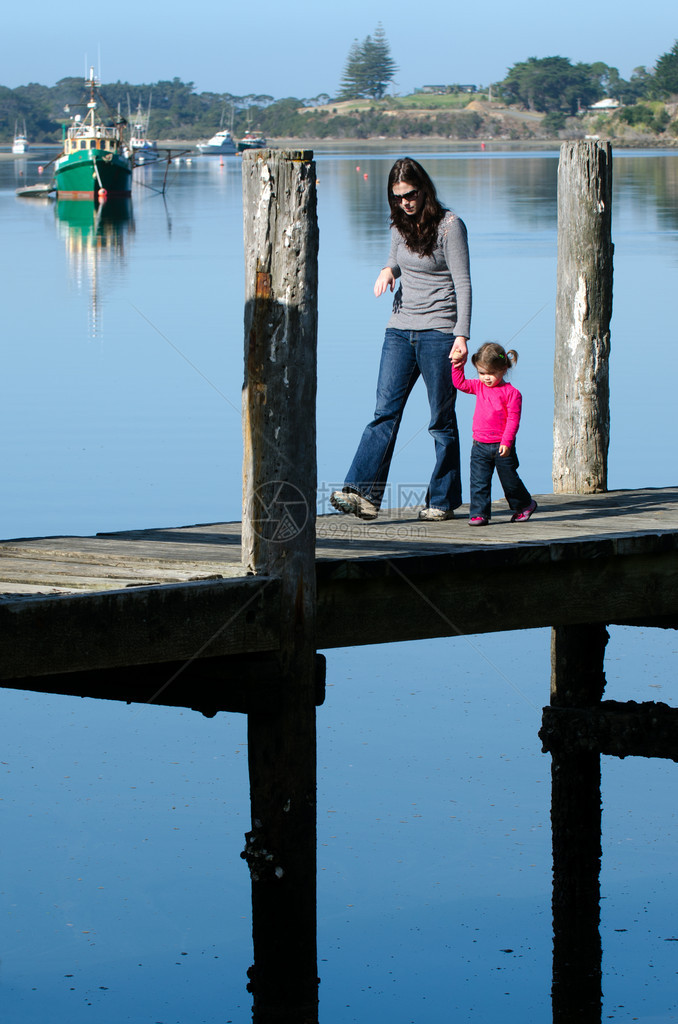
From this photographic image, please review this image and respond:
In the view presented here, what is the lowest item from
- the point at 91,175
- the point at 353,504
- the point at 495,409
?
the point at 353,504

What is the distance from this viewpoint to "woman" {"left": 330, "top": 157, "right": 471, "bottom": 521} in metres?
6.54

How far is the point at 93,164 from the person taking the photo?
67.2m

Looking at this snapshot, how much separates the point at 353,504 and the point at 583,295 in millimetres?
1590

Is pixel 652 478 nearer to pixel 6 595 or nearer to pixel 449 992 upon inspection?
pixel 449 992

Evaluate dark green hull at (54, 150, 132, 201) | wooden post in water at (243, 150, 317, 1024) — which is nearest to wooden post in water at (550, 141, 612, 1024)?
wooden post in water at (243, 150, 317, 1024)

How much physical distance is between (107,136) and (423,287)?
65811 millimetres

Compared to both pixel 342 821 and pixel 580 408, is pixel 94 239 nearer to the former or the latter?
pixel 342 821

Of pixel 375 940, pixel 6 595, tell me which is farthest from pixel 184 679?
pixel 375 940

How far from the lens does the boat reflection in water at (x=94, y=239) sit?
32.5m

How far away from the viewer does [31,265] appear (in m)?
36.8

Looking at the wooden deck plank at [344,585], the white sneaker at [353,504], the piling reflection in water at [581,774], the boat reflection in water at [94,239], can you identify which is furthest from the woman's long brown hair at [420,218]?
the boat reflection in water at [94,239]

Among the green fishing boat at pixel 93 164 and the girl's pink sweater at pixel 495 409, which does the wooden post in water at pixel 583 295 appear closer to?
the girl's pink sweater at pixel 495 409

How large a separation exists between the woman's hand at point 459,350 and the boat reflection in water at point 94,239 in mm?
19639

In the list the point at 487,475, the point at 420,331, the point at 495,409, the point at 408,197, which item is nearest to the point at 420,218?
the point at 408,197
